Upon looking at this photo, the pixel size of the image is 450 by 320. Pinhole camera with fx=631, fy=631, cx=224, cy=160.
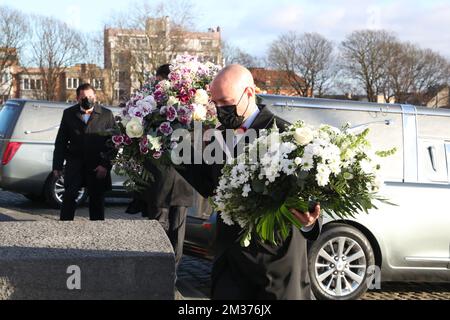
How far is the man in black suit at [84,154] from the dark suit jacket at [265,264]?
4.70m

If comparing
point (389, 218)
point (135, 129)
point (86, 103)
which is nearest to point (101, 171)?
point (86, 103)

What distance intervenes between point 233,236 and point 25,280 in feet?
4.62

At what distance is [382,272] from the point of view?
6867mm

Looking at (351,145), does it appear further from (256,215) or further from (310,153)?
(256,215)

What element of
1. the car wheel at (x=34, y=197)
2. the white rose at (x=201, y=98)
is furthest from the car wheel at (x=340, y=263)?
the car wheel at (x=34, y=197)

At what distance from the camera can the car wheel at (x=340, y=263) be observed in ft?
21.6

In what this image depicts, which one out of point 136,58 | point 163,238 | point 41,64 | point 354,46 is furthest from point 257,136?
point 354,46

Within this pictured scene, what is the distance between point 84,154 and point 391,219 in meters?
3.75

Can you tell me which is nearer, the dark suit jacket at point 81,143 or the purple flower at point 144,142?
the purple flower at point 144,142

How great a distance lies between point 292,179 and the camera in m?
2.85

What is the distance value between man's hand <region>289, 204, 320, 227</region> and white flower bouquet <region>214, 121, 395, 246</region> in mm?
21

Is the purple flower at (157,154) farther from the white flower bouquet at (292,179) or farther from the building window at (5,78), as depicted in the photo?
the building window at (5,78)

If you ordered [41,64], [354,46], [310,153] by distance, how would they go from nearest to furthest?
[310,153], [41,64], [354,46]

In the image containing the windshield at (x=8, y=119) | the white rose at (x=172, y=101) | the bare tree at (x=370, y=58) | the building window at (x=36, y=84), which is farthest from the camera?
the bare tree at (x=370, y=58)
